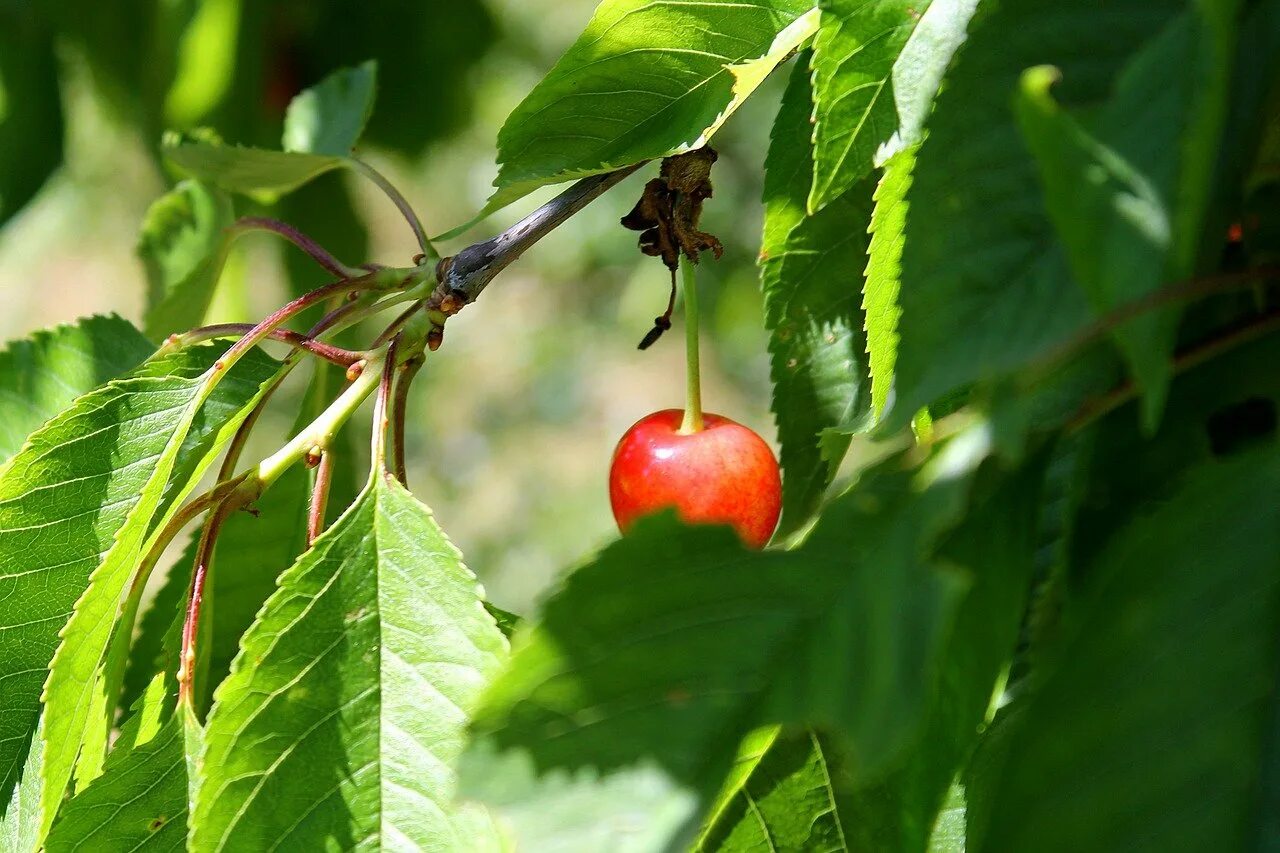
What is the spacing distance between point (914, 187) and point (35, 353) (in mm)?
706

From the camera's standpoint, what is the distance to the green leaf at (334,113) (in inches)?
39.2

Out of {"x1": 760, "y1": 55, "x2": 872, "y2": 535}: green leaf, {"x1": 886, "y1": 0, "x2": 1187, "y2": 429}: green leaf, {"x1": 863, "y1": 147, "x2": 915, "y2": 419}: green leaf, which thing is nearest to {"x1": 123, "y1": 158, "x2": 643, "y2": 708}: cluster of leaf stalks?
{"x1": 760, "y1": 55, "x2": 872, "y2": 535}: green leaf

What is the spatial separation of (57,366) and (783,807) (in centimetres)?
62

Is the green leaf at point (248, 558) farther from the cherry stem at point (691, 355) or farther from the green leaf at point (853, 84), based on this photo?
the green leaf at point (853, 84)

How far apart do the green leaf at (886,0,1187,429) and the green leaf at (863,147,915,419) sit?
11 cm

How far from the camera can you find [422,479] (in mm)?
3404

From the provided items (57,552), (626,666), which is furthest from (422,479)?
(626,666)

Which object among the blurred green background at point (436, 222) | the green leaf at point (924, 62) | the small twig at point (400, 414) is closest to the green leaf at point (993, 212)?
the green leaf at point (924, 62)

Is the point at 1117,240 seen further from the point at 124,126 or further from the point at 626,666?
the point at 124,126

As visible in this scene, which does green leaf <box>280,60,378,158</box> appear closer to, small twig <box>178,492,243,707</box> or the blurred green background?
the blurred green background

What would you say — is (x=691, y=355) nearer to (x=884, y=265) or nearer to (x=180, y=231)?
(x=884, y=265)

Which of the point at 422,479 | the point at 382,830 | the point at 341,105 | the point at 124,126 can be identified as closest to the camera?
the point at 382,830

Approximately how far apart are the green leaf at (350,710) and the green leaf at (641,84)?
205mm

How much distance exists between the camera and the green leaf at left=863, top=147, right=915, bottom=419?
1.73 feet
